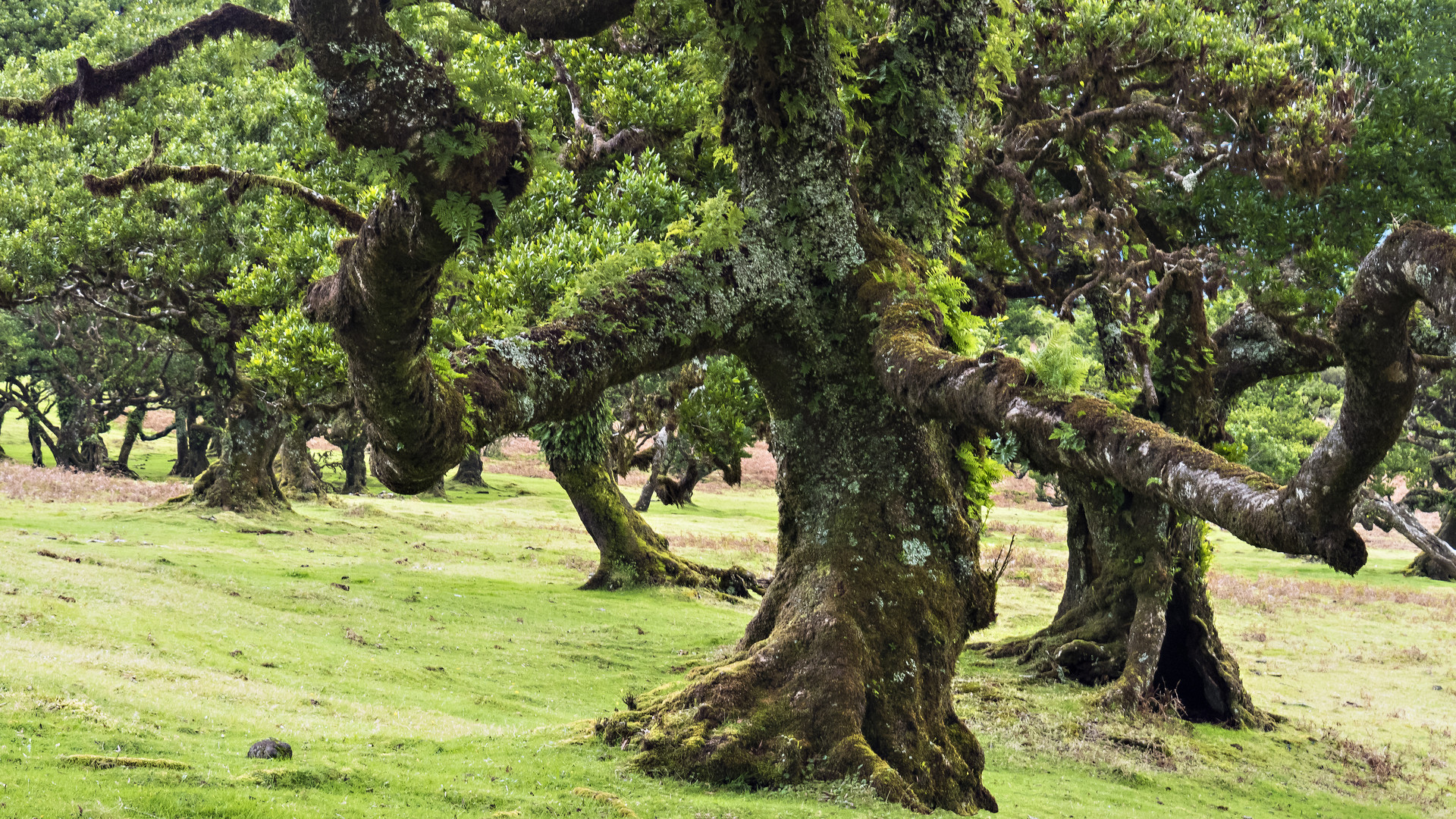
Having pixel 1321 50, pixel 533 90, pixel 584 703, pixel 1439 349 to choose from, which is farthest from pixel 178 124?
pixel 1439 349

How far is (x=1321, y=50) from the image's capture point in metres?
13.8

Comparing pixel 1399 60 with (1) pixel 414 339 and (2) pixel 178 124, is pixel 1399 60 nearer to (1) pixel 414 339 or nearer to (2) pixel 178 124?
(1) pixel 414 339

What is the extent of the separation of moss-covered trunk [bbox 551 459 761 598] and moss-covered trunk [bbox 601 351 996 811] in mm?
12122

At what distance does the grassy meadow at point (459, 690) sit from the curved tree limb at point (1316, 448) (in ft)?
9.40

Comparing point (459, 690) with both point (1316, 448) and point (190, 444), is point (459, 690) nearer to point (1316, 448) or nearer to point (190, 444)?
point (1316, 448)

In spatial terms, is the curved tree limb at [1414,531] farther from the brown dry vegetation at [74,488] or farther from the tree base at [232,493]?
the brown dry vegetation at [74,488]

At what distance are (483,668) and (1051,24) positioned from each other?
1246 cm

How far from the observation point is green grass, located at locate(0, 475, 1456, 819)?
638cm

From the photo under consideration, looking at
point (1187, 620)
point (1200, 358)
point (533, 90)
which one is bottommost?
point (1187, 620)

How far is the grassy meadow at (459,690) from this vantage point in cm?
638

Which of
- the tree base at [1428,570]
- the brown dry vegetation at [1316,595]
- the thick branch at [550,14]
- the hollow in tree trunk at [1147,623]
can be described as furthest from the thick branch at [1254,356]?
the tree base at [1428,570]

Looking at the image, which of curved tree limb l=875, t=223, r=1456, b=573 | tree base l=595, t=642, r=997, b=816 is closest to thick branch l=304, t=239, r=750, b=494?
curved tree limb l=875, t=223, r=1456, b=573

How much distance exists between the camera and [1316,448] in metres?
4.43

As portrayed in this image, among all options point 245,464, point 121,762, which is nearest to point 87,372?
point 245,464
